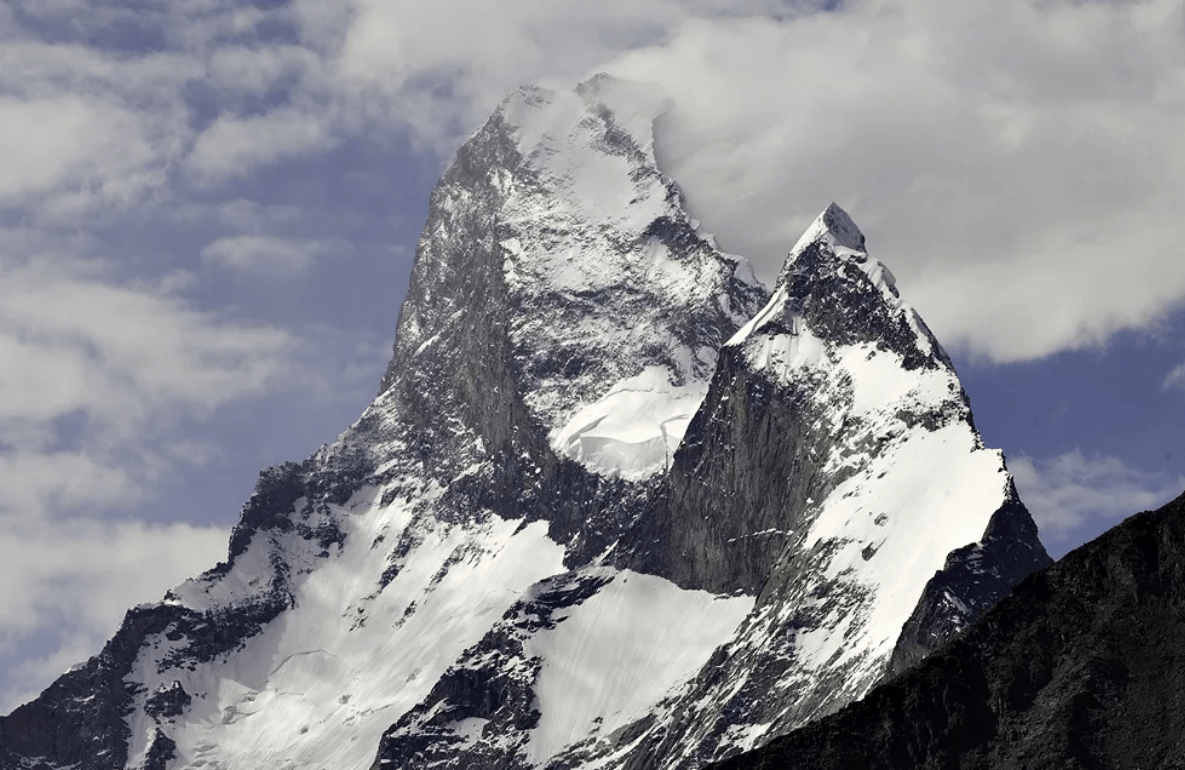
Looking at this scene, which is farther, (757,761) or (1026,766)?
(757,761)

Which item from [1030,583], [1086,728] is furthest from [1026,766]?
[1030,583]

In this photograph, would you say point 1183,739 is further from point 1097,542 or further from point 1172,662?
point 1097,542

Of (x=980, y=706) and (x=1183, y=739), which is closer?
(x=1183, y=739)

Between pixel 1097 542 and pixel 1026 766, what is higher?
pixel 1097 542

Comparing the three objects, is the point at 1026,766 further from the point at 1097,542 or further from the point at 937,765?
the point at 1097,542

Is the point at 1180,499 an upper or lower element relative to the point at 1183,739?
upper

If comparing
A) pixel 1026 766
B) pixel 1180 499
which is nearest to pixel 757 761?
pixel 1026 766
